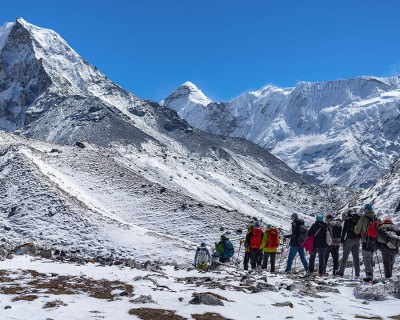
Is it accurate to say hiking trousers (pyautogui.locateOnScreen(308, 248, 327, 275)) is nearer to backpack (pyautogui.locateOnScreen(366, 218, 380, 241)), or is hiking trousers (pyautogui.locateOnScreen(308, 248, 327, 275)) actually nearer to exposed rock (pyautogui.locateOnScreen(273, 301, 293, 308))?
backpack (pyautogui.locateOnScreen(366, 218, 380, 241))

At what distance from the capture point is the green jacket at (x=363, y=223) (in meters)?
17.9

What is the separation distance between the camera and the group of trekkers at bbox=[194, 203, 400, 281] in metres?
Result: 17.0

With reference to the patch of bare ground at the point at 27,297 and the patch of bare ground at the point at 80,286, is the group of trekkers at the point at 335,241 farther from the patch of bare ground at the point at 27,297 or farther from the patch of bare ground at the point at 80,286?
the patch of bare ground at the point at 27,297

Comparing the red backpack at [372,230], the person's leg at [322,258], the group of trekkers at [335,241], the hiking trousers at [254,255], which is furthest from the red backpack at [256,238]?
the red backpack at [372,230]

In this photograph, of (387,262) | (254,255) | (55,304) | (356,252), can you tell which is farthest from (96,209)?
(55,304)

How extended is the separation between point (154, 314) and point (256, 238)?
39.8 feet

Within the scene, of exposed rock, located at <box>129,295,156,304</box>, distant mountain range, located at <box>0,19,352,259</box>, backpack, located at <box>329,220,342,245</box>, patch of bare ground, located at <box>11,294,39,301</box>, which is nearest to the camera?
patch of bare ground, located at <box>11,294,39,301</box>

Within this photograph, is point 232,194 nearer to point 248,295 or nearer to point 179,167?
point 179,167

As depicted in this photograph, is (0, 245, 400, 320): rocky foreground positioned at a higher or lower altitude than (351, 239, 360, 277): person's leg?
lower

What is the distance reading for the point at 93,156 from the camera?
218 ft

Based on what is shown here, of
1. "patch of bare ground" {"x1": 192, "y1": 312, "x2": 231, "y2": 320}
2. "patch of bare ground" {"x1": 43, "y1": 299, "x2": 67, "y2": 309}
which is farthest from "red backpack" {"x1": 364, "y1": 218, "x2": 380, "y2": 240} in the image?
"patch of bare ground" {"x1": 43, "y1": 299, "x2": 67, "y2": 309}

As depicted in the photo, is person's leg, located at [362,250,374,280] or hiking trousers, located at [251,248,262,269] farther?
hiking trousers, located at [251,248,262,269]

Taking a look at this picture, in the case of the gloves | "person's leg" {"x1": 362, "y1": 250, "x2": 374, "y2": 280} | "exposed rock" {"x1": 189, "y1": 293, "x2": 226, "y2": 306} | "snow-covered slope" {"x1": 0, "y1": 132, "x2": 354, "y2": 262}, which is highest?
"snow-covered slope" {"x1": 0, "y1": 132, "x2": 354, "y2": 262}

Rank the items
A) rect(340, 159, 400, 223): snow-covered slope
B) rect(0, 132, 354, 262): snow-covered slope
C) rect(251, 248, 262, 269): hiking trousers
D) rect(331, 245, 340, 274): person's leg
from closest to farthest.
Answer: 1. rect(331, 245, 340, 274): person's leg
2. rect(251, 248, 262, 269): hiking trousers
3. rect(340, 159, 400, 223): snow-covered slope
4. rect(0, 132, 354, 262): snow-covered slope
